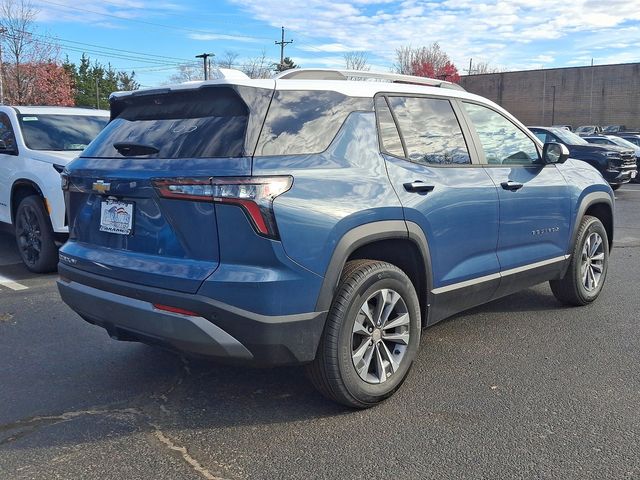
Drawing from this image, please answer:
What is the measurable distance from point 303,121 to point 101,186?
1.17 m

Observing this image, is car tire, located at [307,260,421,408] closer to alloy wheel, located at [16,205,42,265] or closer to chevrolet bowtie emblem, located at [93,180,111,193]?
chevrolet bowtie emblem, located at [93,180,111,193]

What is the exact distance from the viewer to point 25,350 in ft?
14.2

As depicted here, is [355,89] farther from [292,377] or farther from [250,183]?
[292,377]

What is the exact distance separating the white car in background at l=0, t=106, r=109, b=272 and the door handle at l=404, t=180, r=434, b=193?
4.15 metres

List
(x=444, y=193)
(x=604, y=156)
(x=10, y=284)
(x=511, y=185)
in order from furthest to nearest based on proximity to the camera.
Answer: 1. (x=604, y=156)
2. (x=10, y=284)
3. (x=511, y=185)
4. (x=444, y=193)

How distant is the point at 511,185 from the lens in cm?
429

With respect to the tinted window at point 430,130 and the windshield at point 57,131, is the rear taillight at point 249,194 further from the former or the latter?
the windshield at point 57,131

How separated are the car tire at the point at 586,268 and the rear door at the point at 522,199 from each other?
0.28 m

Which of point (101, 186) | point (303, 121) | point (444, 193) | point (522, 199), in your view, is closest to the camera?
point (303, 121)

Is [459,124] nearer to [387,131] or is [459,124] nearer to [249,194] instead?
[387,131]

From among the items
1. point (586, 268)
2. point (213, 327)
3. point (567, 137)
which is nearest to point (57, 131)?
point (213, 327)

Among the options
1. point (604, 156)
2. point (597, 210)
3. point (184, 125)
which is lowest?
point (597, 210)

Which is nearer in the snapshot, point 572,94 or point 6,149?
point 6,149

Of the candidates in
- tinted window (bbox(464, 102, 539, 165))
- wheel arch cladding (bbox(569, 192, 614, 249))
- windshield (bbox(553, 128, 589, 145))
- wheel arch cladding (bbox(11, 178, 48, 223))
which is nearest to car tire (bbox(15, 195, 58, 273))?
wheel arch cladding (bbox(11, 178, 48, 223))
